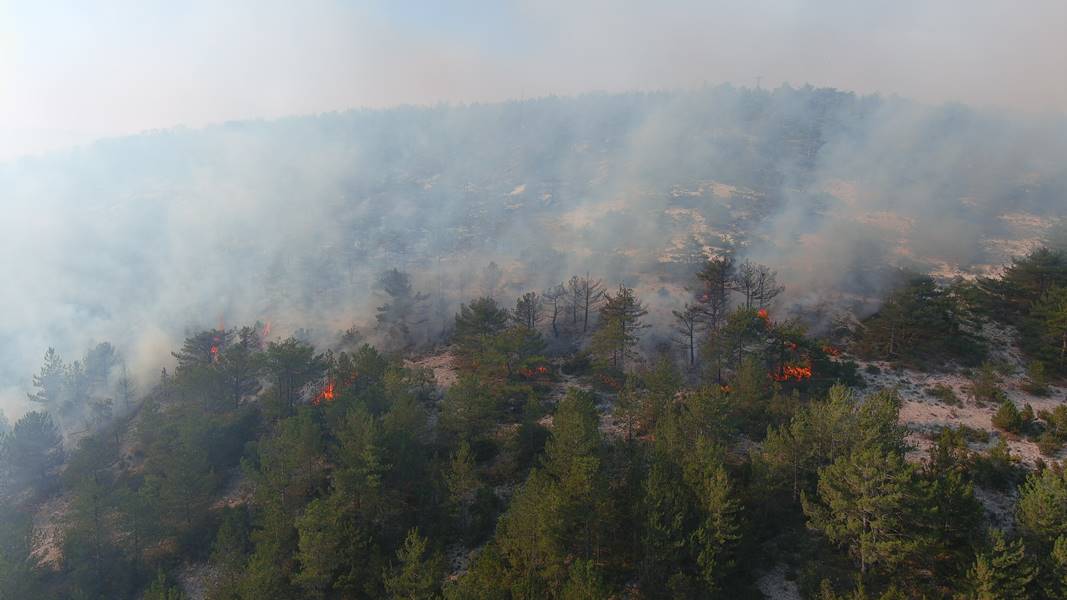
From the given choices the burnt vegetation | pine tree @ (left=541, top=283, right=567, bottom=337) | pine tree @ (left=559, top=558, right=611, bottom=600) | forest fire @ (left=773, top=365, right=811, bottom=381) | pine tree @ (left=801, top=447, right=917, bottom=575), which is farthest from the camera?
pine tree @ (left=541, top=283, right=567, bottom=337)

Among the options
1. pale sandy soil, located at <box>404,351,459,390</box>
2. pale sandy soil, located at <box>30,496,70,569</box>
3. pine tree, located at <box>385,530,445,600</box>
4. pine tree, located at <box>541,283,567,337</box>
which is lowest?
pale sandy soil, located at <box>30,496,70,569</box>

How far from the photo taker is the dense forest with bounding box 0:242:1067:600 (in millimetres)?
22484

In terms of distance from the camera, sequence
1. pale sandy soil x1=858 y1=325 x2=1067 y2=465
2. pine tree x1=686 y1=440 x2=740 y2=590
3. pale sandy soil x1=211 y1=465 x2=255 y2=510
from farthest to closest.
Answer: pale sandy soil x1=211 y1=465 x2=255 y2=510 → pale sandy soil x1=858 y1=325 x2=1067 y2=465 → pine tree x1=686 y1=440 x2=740 y2=590

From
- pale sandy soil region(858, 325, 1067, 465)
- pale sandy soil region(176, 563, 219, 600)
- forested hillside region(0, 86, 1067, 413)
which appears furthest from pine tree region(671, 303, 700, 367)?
pale sandy soil region(176, 563, 219, 600)

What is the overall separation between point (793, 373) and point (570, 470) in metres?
24.3

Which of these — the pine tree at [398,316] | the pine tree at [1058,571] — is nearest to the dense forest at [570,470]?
the pine tree at [1058,571]

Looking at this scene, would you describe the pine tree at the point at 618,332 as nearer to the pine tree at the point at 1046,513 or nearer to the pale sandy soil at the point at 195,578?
the pine tree at the point at 1046,513

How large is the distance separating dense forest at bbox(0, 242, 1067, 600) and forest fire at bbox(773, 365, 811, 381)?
0.34 feet

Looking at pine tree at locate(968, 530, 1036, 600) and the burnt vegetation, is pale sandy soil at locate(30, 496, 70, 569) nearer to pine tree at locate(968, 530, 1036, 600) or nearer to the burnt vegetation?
the burnt vegetation

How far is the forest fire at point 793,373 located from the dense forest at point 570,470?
104 mm

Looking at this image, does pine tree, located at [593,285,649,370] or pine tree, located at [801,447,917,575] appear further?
pine tree, located at [593,285,649,370]

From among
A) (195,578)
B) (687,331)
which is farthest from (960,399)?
(195,578)

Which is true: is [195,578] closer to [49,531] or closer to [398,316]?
[49,531]

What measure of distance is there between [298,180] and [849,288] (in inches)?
4640
